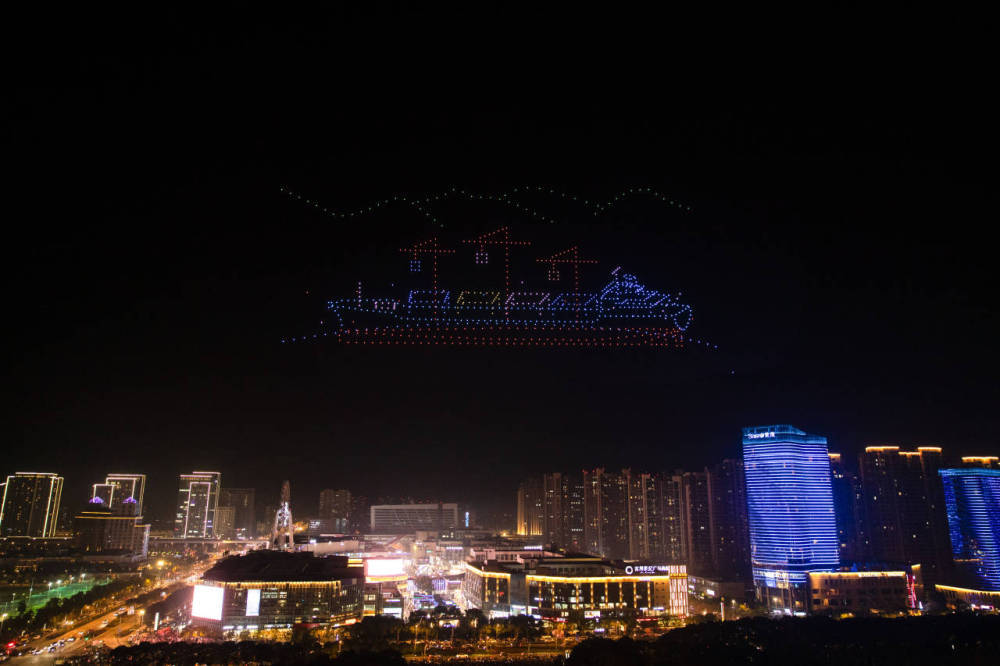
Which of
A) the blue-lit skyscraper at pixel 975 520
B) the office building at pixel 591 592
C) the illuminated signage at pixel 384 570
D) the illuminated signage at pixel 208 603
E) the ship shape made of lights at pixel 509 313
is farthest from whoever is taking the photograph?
the illuminated signage at pixel 384 570

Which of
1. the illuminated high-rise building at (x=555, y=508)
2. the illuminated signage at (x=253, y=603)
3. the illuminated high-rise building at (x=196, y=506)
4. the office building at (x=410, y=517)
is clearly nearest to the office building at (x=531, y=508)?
the illuminated high-rise building at (x=555, y=508)

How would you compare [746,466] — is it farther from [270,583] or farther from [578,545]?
[270,583]

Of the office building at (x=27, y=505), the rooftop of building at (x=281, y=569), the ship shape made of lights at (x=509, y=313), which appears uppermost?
the ship shape made of lights at (x=509, y=313)

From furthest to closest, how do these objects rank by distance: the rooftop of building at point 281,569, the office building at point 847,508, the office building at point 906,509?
the office building at point 847,508 → the office building at point 906,509 → the rooftop of building at point 281,569

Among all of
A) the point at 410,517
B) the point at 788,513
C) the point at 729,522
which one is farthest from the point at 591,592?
the point at 410,517

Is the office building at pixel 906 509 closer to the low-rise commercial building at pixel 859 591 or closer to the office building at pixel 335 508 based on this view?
the low-rise commercial building at pixel 859 591

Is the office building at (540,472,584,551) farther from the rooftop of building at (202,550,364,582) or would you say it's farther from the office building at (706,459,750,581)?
the rooftop of building at (202,550,364,582)

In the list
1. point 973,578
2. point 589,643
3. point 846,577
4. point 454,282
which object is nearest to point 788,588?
point 846,577
